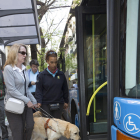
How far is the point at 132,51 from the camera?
5.21 feet

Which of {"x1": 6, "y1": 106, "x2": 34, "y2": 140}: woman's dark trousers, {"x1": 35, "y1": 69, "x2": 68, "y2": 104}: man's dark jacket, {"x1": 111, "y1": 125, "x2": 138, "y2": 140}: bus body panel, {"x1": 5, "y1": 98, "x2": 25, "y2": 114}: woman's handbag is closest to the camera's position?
{"x1": 111, "y1": 125, "x2": 138, "y2": 140}: bus body panel

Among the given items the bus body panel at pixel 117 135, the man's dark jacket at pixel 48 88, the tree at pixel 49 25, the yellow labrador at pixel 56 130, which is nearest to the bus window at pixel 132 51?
the bus body panel at pixel 117 135

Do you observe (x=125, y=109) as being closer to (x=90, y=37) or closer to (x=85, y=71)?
(x=85, y=71)

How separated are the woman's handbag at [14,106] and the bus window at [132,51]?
170cm

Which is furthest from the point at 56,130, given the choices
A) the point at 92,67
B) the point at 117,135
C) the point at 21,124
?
the point at 117,135

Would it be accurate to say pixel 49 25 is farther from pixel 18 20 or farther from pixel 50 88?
pixel 50 88

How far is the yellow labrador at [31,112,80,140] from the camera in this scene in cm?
313

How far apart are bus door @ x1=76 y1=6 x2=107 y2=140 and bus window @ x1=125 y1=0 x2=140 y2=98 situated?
148cm

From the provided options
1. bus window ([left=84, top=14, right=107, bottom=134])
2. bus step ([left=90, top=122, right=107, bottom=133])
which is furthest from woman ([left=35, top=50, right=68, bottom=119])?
bus step ([left=90, top=122, right=107, bottom=133])

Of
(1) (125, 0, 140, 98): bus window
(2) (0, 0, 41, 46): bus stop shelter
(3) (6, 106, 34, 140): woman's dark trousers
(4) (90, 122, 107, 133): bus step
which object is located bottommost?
(4) (90, 122, 107, 133): bus step

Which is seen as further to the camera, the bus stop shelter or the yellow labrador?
the bus stop shelter

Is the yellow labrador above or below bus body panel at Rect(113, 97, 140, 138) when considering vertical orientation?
below

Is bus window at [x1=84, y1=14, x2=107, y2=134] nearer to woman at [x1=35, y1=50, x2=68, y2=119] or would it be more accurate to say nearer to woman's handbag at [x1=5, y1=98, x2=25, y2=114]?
woman at [x1=35, y1=50, x2=68, y2=119]

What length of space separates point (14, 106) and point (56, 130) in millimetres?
996
